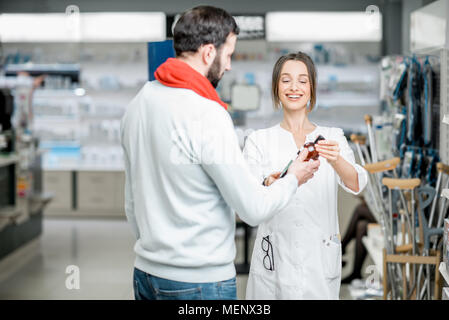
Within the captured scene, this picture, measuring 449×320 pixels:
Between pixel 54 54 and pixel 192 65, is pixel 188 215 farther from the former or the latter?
pixel 54 54

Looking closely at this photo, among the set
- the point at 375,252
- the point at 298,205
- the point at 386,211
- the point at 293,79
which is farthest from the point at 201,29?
the point at 375,252

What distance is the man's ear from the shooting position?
1566mm

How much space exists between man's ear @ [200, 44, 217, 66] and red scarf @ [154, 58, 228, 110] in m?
0.05

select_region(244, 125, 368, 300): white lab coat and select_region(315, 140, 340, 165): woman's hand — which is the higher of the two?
select_region(315, 140, 340, 165): woman's hand

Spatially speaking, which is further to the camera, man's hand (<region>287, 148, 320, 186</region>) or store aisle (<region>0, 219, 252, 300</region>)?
store aisle (<region>0, 219, 252, 300</region>)

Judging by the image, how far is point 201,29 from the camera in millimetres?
1546

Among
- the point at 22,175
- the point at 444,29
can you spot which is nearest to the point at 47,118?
the point at 22,175

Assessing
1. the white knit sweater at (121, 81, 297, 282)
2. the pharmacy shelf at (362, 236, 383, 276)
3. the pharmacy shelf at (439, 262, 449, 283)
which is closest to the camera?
the white knit sweater at (121, 81, 297, 282)

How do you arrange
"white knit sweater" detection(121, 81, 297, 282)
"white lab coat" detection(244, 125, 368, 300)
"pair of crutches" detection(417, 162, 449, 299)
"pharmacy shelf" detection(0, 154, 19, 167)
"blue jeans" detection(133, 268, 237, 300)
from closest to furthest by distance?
"white knit sweater" detection(121, 81, 297, 282), "blue jeans" detection(133, 268, 237, 300), "white lab coat" detection(244, 125, 368, 300), "pair of crutches" detection(417, 162, 449, 299), "pharmacy shelf" detection(0, 154, 19, 167)

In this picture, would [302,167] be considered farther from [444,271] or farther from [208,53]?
[444,271]

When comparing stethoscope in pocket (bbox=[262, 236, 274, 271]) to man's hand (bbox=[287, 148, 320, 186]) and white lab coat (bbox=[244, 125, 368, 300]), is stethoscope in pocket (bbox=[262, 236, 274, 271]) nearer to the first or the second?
white lab coat (bbox=[244, 125, 368, 300])

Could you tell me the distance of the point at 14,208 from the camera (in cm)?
Answer: 528

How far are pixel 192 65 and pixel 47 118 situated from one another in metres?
6.62

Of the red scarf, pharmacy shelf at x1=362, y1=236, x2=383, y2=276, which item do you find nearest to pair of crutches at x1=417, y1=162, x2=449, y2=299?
pharmacy shelf at x1=362, y1=236, x2=383, y2=276
